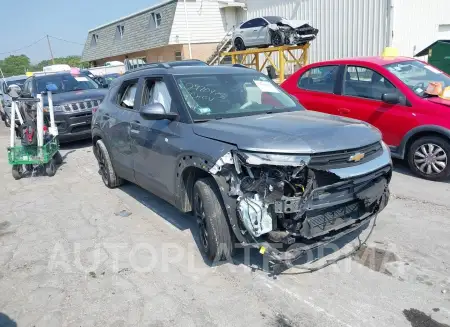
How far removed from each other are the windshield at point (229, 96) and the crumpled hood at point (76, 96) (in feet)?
19.8

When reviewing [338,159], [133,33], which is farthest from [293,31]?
[133,33]

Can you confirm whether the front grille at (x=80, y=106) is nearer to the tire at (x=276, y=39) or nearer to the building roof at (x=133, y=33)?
the tire at (x=276, y=39)

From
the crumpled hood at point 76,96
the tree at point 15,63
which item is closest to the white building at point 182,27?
the crumpled hood at point 76,96

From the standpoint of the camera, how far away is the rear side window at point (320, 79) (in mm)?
6469

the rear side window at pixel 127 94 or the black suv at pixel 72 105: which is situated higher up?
the rear side window at pixel 127 94

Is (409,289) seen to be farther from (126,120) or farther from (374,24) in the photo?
(374,24)

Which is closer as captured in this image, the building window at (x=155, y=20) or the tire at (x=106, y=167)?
the tire at (x=106, y=167)

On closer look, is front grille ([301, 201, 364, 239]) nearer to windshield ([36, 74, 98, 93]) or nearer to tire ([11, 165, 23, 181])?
tire ([11, 165, 23, 181])

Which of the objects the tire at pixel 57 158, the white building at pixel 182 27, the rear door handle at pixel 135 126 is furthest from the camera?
the white building at pixel 182 27

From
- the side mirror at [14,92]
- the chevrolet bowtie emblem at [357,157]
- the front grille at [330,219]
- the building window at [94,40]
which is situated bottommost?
the front grille at [330,219]

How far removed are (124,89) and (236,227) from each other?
10.1ft

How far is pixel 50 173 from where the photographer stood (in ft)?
23.5

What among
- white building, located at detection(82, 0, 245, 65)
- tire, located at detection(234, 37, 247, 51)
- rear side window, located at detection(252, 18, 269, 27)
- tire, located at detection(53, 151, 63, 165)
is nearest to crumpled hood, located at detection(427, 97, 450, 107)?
tire, located at detection(53, 151, 63, 165)

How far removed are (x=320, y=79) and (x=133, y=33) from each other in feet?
93.6
